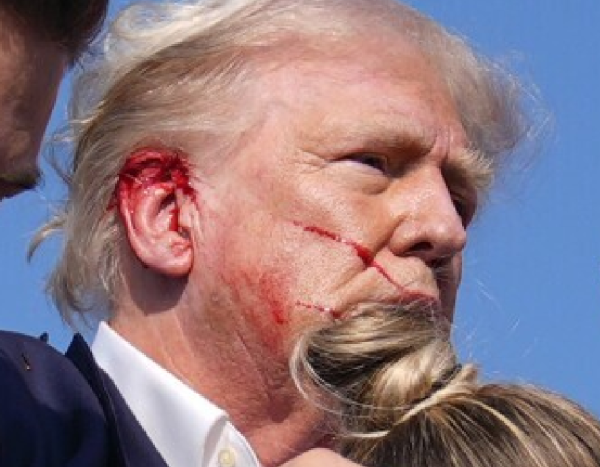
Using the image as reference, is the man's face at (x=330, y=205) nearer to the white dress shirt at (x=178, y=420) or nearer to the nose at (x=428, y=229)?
the nose at (x=428, y=229)

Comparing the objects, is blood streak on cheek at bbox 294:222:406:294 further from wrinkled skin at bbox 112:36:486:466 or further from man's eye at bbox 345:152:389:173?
man's eye at bbox 345:152:389:173

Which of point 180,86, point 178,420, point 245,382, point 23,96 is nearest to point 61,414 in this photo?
point 178,420

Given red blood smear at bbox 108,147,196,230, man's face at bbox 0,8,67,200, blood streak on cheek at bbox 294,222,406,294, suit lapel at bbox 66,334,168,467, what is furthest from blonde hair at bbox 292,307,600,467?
man's face at bbox 0,8,67,200

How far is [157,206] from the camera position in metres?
3.39

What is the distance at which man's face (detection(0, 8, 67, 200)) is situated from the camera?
96.3 inches

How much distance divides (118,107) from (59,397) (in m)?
0.79

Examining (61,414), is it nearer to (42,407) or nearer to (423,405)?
(42,407)

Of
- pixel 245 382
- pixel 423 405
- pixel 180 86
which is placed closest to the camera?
pixel 423 405

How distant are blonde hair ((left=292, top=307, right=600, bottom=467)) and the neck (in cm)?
13

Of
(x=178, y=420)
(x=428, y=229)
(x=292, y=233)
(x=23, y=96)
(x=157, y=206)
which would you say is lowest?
(x=178, y=420)

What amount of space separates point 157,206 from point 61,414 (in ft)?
2.00

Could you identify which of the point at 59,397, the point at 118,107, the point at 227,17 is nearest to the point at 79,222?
the point at 118,107

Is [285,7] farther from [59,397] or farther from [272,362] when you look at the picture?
[59,397]

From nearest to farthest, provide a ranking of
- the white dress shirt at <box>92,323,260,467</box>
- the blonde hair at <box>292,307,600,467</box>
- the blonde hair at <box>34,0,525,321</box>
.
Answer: the blonde hair at <box>292,307,600,467</box>
the white dress shirt at <box>92,323,260,467</box>
the blonde hair at <box>34,0,525,321</box>
